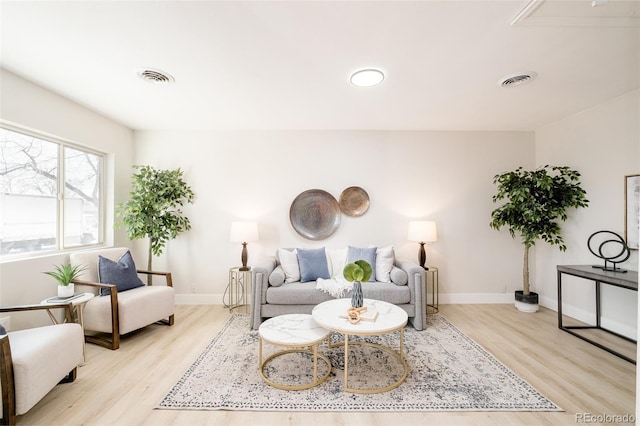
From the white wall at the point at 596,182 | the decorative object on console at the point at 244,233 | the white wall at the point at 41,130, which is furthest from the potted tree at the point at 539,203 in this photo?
the white wall at the point at 41,130

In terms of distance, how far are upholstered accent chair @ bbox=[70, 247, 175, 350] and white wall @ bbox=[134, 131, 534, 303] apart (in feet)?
3.00

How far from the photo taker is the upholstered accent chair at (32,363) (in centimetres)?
154

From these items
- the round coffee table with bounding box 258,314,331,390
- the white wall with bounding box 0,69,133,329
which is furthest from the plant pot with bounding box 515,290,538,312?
the white wall with bounding box 0,69,133,329

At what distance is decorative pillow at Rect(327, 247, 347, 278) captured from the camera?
11.8 ft

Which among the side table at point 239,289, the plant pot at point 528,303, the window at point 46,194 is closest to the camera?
the window at point 46,194

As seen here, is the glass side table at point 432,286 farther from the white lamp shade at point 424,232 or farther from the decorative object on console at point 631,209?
the decorative object on console at point 631,209

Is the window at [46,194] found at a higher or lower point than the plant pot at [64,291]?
higher

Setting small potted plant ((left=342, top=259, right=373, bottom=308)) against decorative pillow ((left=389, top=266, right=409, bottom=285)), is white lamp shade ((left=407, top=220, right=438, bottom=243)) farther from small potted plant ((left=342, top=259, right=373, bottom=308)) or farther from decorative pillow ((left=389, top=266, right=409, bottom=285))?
small potted plant ((left=342, top=259, right=373, bottom=308))

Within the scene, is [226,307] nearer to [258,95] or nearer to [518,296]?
[258,95]

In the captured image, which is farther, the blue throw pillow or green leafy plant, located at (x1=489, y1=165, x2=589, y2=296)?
the blue throw pillow

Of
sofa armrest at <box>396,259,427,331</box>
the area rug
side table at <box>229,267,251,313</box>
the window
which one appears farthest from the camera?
side table at <box>229,267,251,313</box>

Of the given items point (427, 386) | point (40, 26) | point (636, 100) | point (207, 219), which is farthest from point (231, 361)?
point (636, 100)

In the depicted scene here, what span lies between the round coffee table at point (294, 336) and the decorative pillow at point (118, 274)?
182 cm

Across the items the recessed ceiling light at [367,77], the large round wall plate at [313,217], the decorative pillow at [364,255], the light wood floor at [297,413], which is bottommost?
the light wood floor at [297,413]
